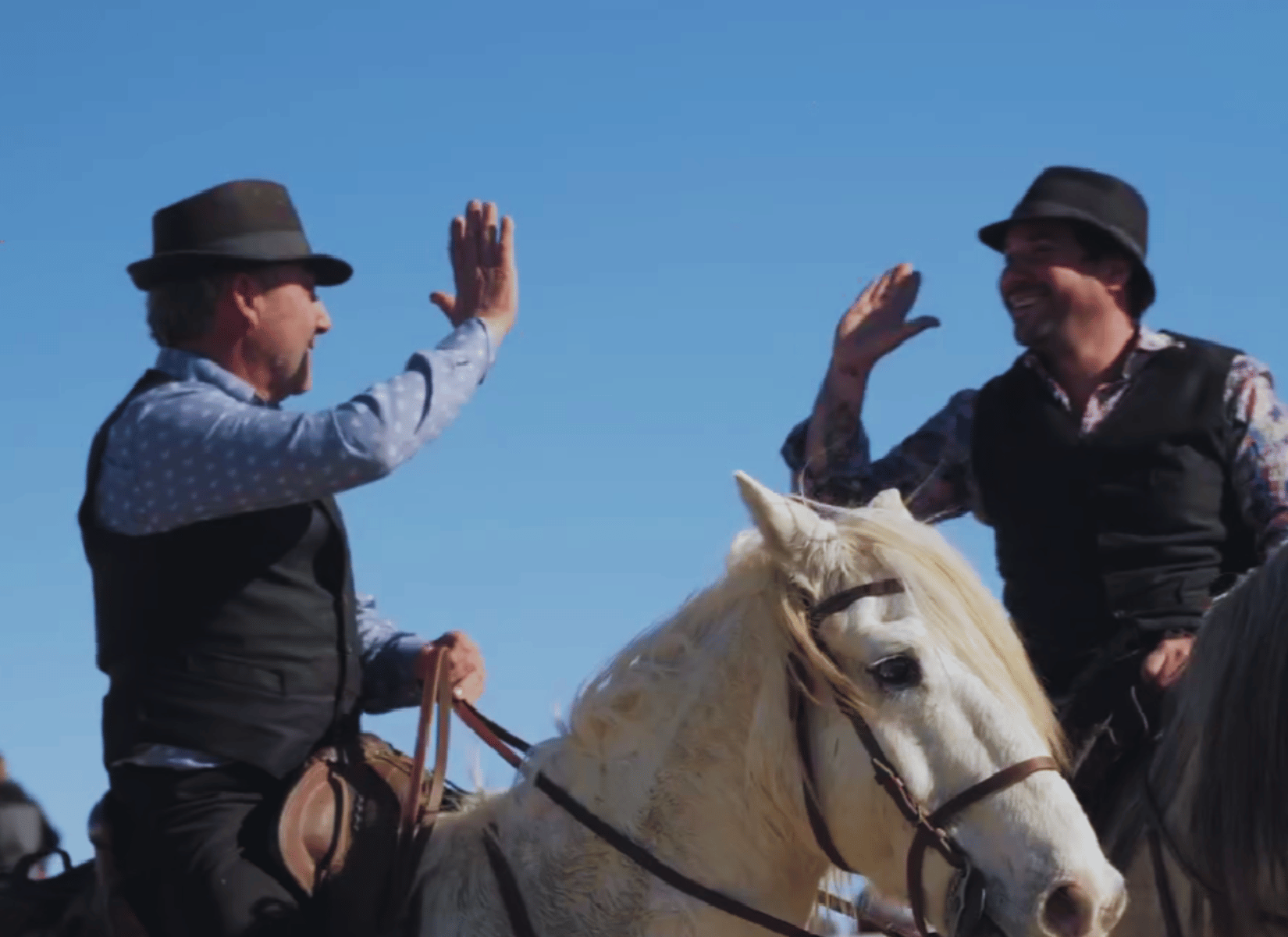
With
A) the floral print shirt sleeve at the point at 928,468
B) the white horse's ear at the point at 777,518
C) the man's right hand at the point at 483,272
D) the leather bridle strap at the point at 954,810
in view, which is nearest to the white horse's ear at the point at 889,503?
the white horse's ear at the point at 777,518

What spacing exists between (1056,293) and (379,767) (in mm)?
2940

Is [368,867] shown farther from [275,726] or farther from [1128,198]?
[1128,198]

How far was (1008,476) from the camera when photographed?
21.8 feet

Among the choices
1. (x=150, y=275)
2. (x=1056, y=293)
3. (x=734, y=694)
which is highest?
(x=150, y=275)

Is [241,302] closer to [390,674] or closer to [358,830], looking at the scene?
[390,674]

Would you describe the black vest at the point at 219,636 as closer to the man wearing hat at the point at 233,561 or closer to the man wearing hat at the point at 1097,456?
the man wearing hat at the point at 233,561

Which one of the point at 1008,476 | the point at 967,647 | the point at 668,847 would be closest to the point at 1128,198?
the point at 1008,476

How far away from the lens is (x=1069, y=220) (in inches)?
258

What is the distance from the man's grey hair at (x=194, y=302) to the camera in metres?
5.21

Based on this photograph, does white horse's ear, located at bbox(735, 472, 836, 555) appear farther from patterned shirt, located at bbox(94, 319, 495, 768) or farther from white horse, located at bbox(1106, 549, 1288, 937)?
white horse, located at bbox(1106, 549, 1288, 937)

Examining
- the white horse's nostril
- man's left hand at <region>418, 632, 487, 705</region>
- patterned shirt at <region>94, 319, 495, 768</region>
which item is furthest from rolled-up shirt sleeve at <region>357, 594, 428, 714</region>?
the white horse's nostril

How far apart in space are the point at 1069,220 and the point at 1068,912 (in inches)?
121

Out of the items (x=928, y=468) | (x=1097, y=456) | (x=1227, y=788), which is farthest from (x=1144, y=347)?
(x=1227, y=788)

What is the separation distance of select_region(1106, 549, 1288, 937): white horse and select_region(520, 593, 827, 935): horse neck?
4.58 ft
